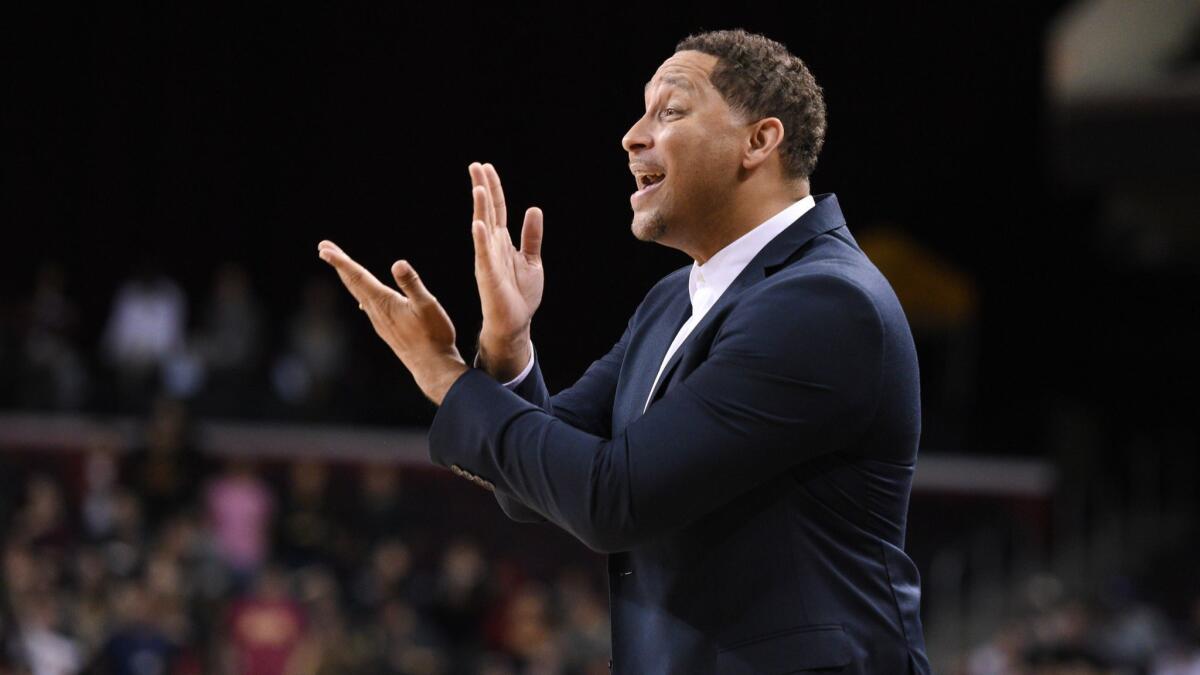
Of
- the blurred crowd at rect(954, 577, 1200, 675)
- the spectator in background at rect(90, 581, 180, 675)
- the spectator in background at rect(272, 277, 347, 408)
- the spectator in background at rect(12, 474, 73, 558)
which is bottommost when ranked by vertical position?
the blurred crowd at rect(954, 577, 1200, 675)

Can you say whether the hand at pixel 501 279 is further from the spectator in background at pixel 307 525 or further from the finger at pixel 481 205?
the spectator in background at pixel 307 525

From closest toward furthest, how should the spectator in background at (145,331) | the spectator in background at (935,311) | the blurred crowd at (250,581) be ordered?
the blurred crowd at (250,581) < the spectator in background at (145,331) < the spectator in background at (935,311)

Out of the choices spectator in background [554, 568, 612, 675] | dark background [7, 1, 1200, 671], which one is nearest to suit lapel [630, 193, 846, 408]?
spectator in background [554, 568, 612, 675]

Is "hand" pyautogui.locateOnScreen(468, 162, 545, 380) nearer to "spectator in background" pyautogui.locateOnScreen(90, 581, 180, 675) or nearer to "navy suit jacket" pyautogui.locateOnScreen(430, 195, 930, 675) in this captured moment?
"navy suit jacket" pyautogui.locateOnScreen(430, 195, 930, 675)

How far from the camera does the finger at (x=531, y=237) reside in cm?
228

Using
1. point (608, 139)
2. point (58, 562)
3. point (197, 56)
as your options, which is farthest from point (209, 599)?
point (197, 56)

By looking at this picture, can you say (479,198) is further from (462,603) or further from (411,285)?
(462,603)

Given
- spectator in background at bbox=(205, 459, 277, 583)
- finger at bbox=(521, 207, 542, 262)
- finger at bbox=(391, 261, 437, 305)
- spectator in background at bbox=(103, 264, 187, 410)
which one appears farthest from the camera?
spectator in background at bbox=(103, 264, 187, 410)

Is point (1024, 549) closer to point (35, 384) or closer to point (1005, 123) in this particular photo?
point (1005, 123)

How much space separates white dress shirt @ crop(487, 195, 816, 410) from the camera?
2162mm

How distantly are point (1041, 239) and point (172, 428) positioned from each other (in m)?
8.24

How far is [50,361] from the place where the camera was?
11859 mm

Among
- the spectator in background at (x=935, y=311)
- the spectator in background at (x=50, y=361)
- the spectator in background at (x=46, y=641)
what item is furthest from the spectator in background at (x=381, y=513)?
the spectator in background at (x=935, y=311)

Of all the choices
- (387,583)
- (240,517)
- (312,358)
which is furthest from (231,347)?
(387,583)
